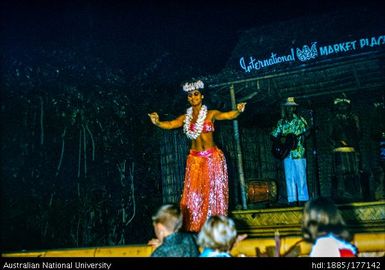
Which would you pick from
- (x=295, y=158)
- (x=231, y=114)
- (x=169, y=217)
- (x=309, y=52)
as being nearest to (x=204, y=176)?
(x=231, y=114)

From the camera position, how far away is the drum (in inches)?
358

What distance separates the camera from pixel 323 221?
3.37 meters

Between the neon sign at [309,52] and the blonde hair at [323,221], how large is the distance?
5577 millimetres

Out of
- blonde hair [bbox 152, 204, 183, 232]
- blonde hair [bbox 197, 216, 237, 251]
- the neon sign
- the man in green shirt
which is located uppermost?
the neon sign

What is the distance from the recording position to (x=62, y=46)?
11555mm

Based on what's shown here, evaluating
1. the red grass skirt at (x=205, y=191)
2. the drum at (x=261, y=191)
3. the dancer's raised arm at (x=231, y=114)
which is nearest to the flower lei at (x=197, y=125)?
the dancer's raised arm at (x=231, y=114)

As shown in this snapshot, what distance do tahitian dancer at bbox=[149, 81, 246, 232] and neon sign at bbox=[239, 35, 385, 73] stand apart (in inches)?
79.4

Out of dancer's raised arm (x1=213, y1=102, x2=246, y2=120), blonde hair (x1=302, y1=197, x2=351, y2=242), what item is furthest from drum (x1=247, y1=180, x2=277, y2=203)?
blonde hair (x1=302, y1=197, x2=351, y2=242)

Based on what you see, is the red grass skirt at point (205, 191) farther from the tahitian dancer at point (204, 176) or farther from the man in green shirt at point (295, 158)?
the man in green shirt at point (295, 158)

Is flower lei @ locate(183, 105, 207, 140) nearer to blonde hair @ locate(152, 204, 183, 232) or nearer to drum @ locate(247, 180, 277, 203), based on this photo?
drum @ locate(247, 180, 277, 203)

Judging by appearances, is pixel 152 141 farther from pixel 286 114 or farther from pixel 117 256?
pixel 117 256

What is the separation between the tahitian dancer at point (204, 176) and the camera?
728 cm

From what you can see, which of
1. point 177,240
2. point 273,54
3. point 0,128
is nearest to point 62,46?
point 0,128

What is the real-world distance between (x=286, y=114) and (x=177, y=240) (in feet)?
19.3
